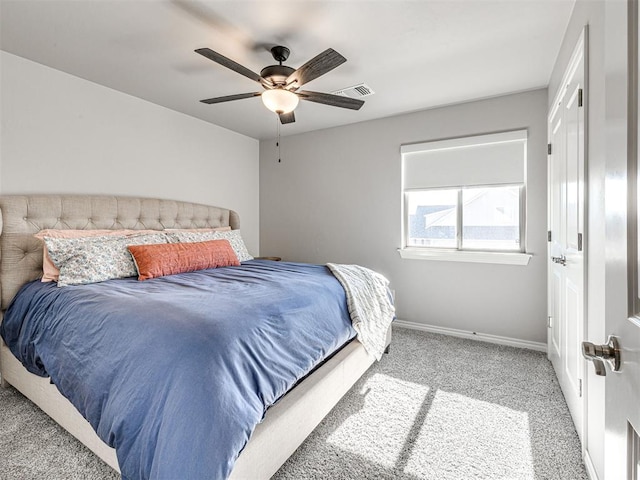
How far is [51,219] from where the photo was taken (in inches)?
98.3

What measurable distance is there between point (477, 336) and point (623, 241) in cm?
310

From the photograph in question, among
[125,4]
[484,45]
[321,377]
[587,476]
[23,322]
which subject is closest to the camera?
[587,476]

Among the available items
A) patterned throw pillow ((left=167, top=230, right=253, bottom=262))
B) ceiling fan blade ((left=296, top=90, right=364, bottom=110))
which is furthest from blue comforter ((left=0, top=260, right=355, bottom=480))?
ceiling fan blade ((left=296, top=90, right=364, bottom=110))

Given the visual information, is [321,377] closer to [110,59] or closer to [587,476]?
[587,476]

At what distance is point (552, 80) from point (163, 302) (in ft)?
11.2

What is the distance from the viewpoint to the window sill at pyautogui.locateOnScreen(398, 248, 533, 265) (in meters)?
3.09

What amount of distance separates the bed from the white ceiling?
116cm

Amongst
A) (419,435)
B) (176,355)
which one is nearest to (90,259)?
(176,355)

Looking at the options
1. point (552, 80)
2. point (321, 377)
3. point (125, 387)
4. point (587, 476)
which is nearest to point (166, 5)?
point (125, 387)

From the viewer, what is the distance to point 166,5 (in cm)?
186

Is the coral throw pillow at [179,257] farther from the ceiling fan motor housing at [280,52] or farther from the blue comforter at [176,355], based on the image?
the ceiling fan motor housing at [280,52]

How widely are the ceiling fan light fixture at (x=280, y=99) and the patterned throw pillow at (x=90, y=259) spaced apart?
160 centimetres

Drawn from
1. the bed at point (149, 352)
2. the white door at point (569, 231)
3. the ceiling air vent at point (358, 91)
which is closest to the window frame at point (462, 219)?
the white door at point (569, 231)

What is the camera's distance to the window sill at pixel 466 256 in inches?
122
